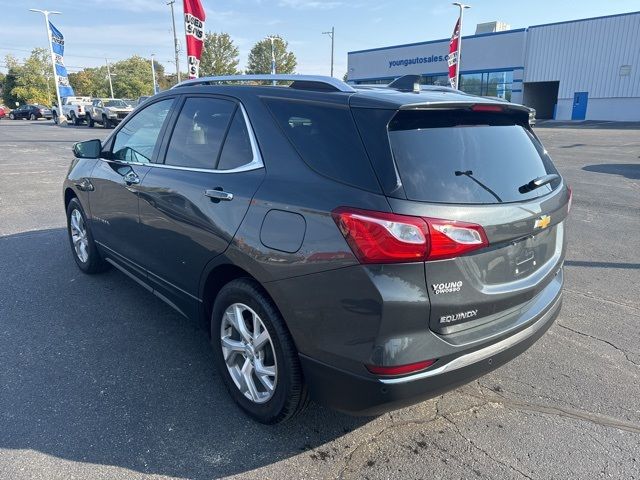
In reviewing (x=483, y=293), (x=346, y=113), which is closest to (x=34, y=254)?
(x=346, y=113)

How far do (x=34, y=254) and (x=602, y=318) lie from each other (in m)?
5.92

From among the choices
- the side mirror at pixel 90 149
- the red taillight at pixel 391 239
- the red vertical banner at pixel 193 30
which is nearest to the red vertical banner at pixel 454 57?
the red vertical banner at pixel 193 30

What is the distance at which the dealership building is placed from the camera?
37469 mm

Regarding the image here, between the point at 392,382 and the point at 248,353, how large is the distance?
929 mm

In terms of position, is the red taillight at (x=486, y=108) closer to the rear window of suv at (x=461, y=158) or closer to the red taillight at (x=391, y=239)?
the rear window of suv at (x=461, y=158)

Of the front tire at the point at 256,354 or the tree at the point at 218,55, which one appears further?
the tree at the point at 218,55

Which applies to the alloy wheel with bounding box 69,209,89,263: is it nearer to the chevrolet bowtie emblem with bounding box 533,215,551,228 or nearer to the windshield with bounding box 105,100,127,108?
the chevrolet bowtie emblem with bounding box 533,215,551,228

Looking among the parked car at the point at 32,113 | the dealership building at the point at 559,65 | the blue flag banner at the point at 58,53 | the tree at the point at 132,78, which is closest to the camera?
the blue flag banner at the point at 58,53

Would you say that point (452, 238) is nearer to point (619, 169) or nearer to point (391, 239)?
point (391, 239)

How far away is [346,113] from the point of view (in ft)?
7.68

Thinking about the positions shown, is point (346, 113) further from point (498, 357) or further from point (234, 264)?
point (498, 357)

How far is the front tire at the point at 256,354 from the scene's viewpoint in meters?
2.46

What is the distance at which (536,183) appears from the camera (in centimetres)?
264

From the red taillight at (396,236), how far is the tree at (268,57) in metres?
73.3
